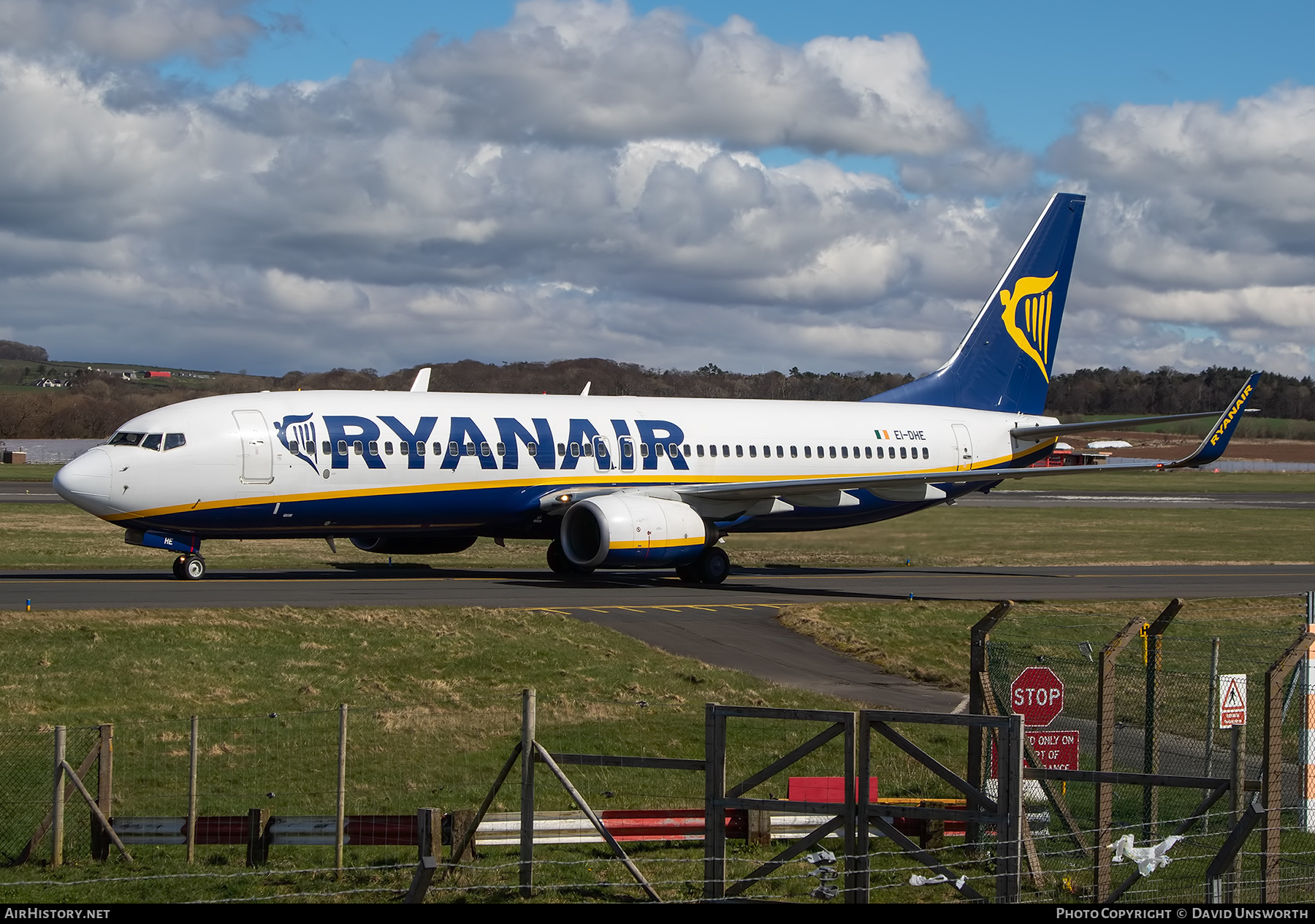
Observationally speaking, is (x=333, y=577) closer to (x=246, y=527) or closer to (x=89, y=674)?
(x=246, y=527)

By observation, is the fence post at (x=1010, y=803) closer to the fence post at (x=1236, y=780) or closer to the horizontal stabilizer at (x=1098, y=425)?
the fence post at (x=1236, y=780)

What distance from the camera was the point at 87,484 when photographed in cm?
3198

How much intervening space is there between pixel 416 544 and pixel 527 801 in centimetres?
2688

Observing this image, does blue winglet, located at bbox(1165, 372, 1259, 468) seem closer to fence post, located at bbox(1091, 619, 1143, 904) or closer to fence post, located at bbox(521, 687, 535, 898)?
fence post, located at bbox(1091, 619, 1143, 904)

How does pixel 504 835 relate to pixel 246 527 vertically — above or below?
below

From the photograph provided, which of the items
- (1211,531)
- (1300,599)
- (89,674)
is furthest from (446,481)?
(1211,531)

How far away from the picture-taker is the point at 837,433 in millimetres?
43875

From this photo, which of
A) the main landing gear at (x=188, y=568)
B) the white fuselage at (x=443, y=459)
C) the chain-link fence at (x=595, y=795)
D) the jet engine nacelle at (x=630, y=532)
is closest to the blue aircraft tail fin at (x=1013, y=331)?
the white fuselage at (x=443, y=459)

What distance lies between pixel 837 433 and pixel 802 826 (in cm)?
2964

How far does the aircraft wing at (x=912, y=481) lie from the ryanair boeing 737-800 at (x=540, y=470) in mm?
81

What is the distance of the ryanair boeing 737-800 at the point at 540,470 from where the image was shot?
3325 centimetres

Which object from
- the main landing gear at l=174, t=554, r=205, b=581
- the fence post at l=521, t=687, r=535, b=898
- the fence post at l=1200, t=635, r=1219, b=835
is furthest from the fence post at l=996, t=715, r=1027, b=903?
the main landing gear at l=174, t=554, r=205, b=581

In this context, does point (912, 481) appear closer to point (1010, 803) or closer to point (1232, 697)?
point (1232, 697)

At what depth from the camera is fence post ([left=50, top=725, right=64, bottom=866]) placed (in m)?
13.5
